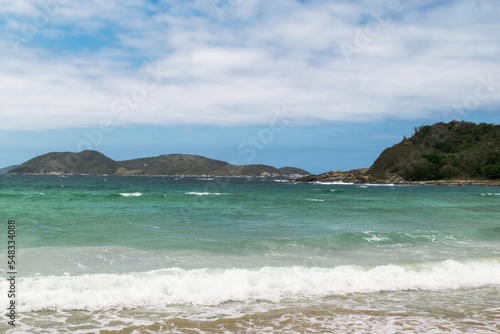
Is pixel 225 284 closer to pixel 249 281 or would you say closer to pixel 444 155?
pixel 249 281

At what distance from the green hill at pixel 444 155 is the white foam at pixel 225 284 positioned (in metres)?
121

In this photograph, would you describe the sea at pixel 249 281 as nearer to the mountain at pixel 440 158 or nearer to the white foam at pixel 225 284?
the white foam at pixel 225 284

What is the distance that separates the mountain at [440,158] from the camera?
117188 mm

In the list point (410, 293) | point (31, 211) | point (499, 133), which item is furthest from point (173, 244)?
point (499, 133)

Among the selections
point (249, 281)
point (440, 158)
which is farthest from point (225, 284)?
point (440, 158)

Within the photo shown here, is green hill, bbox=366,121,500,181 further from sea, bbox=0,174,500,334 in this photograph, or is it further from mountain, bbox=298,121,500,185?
sea, bbox=0,174,500,334

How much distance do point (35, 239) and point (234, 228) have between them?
8730 millimetres

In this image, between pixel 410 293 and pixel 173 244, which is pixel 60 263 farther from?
pixel 410 293

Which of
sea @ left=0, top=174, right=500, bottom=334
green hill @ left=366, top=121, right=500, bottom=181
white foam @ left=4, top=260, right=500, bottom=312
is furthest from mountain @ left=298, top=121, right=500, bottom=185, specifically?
white foam @ left=4, top=260, right=500, bottom=312

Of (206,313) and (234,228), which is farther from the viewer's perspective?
(234,228)

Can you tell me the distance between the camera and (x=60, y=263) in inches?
430

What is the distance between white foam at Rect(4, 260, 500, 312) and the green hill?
120709 millimetres

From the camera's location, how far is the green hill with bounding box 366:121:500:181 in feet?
387

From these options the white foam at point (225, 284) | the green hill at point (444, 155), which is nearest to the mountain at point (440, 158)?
the green hill at point (444, 155)
